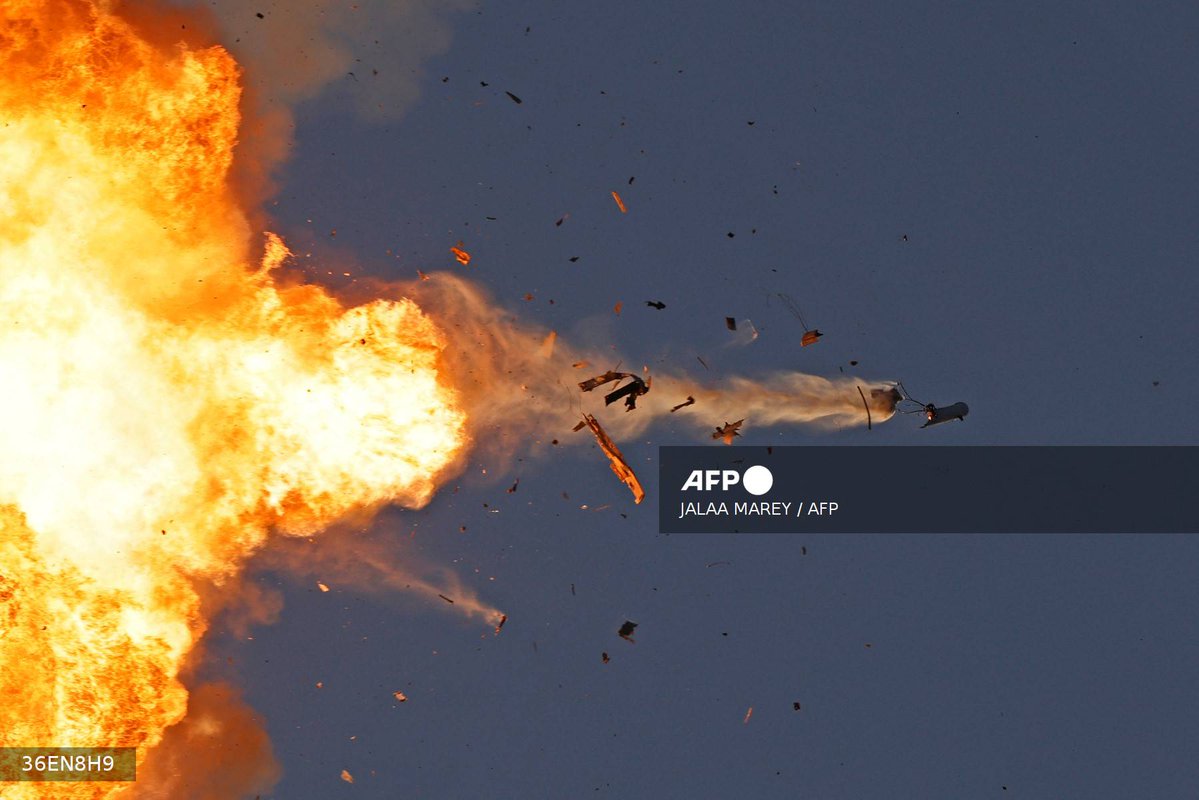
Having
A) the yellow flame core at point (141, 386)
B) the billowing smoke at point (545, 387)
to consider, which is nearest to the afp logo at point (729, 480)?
the billowing smoke at point (545, 387)

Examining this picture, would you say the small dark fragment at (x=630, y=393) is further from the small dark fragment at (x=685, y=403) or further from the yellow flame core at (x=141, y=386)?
the yellow flame core at (x=141, y=386)

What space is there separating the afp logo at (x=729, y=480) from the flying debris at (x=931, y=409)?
3.24 feet

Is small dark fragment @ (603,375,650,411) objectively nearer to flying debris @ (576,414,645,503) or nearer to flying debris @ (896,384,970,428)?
flying debris @ (576,414,645,503)

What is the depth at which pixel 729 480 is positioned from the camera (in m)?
4.55

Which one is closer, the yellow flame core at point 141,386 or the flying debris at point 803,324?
the yellow flame core at point 141,386

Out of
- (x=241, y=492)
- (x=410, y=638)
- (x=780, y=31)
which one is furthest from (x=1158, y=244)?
(x=241, y=492)

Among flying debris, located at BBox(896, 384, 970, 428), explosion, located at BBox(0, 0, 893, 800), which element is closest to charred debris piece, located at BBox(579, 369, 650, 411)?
explosion, located at BBox(0, 0, 893, 800)

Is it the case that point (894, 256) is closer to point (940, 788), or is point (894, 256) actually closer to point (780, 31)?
point (780, 31)

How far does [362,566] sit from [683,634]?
213 centimetres

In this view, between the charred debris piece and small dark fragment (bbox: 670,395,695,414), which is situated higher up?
the charred debris piece

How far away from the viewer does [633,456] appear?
4.53 meters
